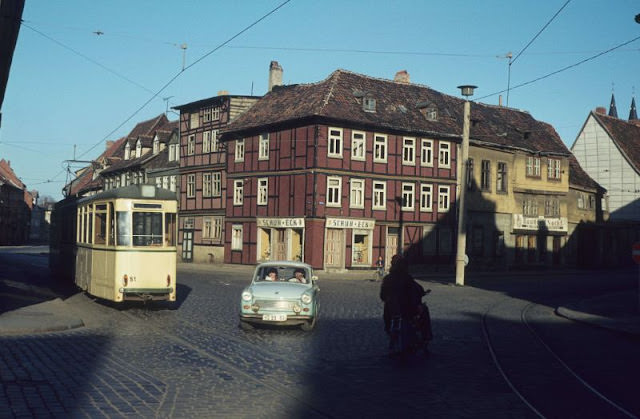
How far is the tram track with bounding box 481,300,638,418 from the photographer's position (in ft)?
28.0

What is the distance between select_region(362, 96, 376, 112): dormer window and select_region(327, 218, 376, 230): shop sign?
22.2 ft

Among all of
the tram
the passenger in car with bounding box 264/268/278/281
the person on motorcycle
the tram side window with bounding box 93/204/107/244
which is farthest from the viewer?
the tram side window with bounding box 93/204/107/244

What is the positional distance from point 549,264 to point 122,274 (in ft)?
141

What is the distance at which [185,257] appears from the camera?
5338 cm

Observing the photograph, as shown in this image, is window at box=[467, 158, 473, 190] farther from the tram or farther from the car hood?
the car hood

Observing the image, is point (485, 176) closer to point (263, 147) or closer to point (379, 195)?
point (379, 195)

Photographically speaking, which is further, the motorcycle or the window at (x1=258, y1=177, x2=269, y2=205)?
the window at (x1=258, y1=177, x2=269, y2=205)

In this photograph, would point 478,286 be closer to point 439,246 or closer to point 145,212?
point 439,246

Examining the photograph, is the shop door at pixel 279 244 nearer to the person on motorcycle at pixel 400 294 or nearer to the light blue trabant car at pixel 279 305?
the light blue trabant car at pixel 279 305

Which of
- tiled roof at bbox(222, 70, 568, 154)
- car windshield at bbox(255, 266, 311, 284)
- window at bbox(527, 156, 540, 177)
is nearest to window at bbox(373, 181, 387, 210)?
tiled roof at bbox(222, 70, 568, 154)

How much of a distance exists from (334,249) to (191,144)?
1743cm

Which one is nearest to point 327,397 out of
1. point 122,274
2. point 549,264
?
point 122,274

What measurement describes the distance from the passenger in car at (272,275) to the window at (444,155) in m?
31.7

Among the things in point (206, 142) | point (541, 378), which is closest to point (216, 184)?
point (206, 142)
